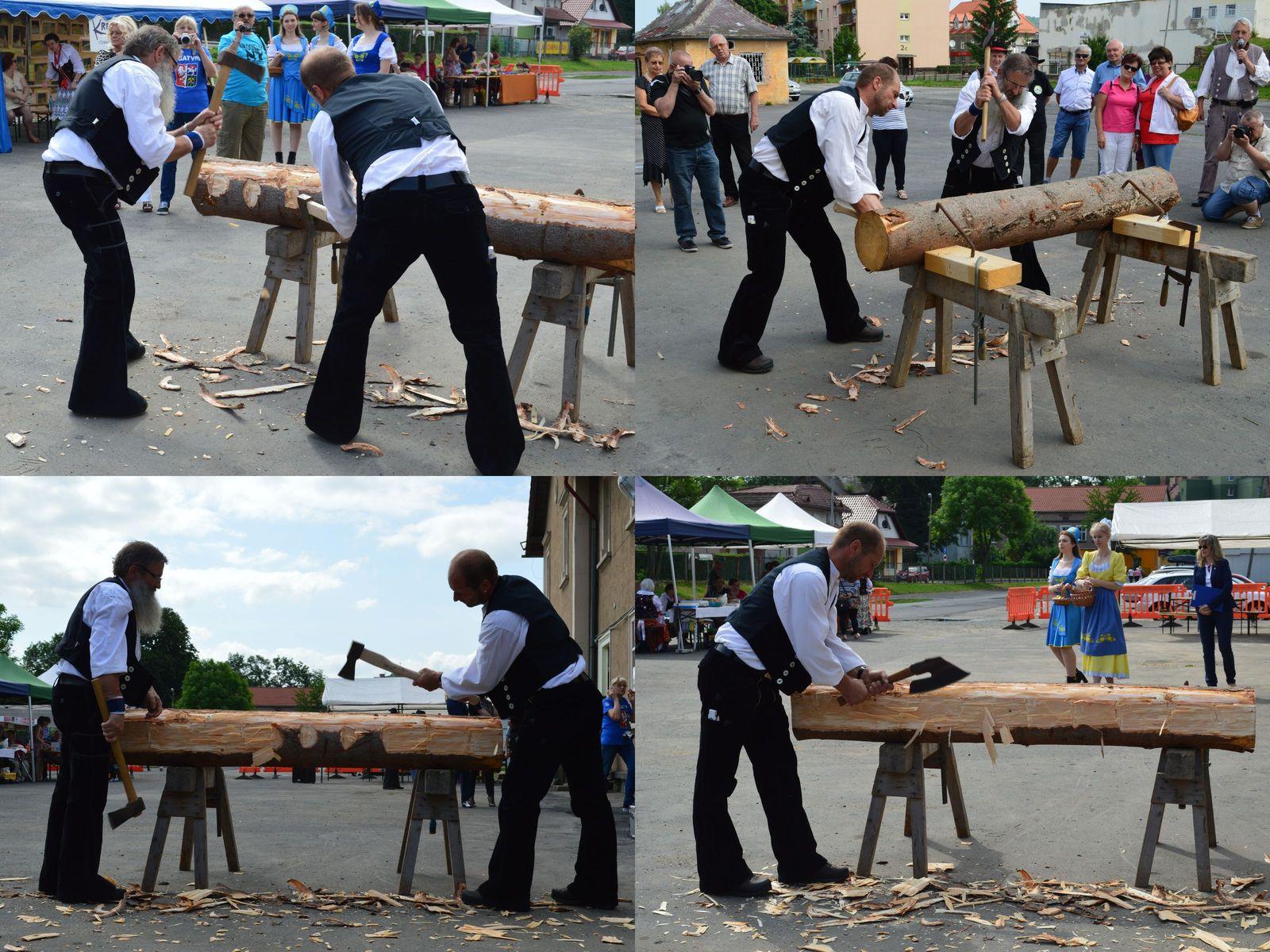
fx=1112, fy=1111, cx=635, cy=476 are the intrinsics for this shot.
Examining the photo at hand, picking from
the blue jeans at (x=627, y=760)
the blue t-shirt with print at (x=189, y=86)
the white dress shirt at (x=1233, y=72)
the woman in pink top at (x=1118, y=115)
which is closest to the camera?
the blue jeans at (x=627, y=760)

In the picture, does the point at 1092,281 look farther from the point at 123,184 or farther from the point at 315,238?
the point at 123,184

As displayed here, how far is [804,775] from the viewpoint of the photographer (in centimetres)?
600

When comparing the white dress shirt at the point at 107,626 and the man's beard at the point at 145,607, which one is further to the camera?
the man's beard at the point at 145,607

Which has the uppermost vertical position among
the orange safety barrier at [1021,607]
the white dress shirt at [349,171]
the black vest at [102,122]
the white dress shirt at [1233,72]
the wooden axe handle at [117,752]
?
the white dress shirt at [1233,72]

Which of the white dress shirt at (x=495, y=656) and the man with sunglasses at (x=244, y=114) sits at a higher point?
the man with sunglasses at (x=244, y=114)

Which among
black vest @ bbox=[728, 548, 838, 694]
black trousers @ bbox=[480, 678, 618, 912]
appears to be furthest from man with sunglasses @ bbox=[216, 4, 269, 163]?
black vest @ bbox=[728, 548, 838, 694]

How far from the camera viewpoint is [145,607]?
4414 mm

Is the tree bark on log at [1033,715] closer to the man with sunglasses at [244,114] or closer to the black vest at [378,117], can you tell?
the black vest at [378,117]

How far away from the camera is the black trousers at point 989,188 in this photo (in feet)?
23.3

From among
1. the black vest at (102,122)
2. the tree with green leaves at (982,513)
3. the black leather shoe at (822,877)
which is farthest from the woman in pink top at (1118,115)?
the tree with green leaves at (982,513)

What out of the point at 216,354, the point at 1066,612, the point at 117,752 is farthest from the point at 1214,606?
the point at 117,752

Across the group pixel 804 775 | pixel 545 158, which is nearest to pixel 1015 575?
pixel 545 158

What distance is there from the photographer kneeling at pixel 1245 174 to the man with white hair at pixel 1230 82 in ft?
1.40

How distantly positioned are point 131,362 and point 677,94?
5308 mm
